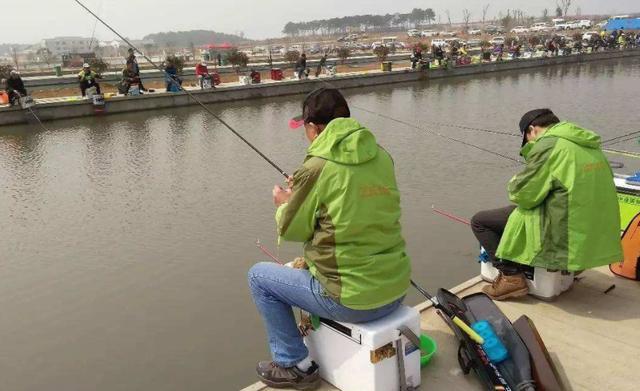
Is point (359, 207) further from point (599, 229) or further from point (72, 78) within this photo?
point (72, 78)

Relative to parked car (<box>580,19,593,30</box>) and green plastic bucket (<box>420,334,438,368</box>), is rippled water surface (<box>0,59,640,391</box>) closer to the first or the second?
green plastic bucket (<box>420,334,438,368</box>)

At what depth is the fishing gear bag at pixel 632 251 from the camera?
371cm

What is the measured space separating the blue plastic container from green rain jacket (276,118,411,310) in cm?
56

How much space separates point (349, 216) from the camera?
222 centimetres

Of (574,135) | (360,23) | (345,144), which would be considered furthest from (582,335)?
(360,23)

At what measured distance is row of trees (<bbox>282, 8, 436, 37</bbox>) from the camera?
18062 cm

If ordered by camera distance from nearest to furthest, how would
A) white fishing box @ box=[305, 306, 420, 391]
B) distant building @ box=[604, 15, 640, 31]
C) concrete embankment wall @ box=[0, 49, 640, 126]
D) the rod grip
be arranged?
white fishing box @ box=[305, 306, 420, 391] < the rod grip < concrete embankment wall @ box=[0, 49, 640, 126] < distant building @ box=[604, 15, 640, 31]

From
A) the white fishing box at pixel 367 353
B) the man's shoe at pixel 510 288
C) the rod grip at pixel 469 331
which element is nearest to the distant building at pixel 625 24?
the man's shoe at pixel 510 288

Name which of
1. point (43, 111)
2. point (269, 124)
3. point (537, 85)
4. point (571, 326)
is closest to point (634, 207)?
point (571, 326)

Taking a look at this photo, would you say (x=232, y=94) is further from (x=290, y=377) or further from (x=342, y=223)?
(x=342, y=223)

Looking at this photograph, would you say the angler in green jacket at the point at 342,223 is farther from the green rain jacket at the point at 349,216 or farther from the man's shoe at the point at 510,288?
the man's shoe at the point at 510,288

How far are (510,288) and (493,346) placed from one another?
0.95 meters

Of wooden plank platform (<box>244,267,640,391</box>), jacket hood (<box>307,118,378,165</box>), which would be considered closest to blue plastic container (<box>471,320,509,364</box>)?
wooden plank platform (<box>244,267,640,391</box>)

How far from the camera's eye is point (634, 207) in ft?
14.1
